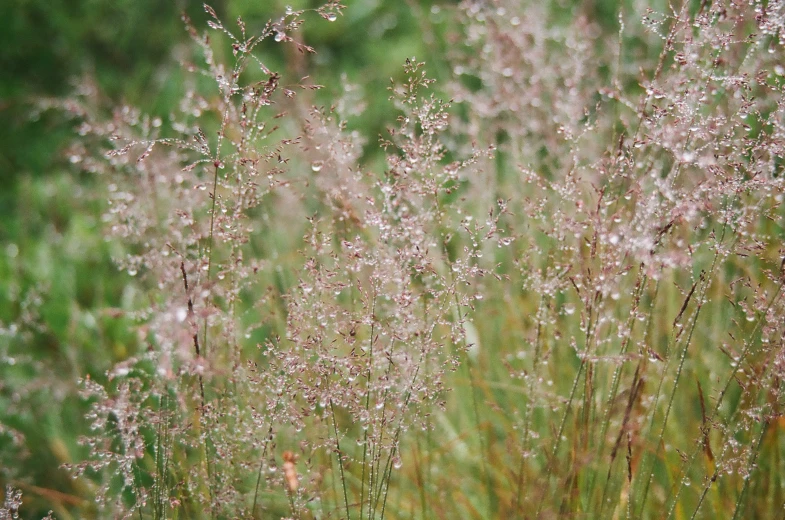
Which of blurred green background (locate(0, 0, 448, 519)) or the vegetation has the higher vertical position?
blurred green background (locate(0, 0, 448, 519))

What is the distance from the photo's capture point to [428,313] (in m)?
1.24

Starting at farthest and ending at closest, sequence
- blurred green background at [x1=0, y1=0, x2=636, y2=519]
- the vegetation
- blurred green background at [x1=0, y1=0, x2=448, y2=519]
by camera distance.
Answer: blurred green background at [x1=0, y1=0, x2=636, y2=519] → blurred green background at [x1=0, y1=0, x2=448, y2=519] → the vegetation

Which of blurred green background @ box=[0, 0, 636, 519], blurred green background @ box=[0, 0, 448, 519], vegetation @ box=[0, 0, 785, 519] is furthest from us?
blurred green background @ box=[0, 0, 636, 519]

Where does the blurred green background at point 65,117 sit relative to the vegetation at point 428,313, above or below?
above

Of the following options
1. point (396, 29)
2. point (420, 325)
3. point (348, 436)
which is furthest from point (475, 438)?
point (396, 29)

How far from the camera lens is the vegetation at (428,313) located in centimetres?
121

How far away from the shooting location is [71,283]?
3.15 m

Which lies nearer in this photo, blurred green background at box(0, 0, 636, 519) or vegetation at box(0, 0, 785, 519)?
vegetation at box(0, 0, 785, 519)

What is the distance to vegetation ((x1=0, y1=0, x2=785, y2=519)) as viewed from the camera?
121cm

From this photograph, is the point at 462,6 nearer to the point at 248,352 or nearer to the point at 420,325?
the point at 420,325

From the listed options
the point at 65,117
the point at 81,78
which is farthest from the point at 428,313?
the point at 81,78

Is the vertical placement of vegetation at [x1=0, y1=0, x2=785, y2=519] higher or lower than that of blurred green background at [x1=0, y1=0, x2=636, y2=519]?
lower

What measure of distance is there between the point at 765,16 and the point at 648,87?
0.29m

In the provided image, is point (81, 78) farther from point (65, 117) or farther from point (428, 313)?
point (428, 313)
